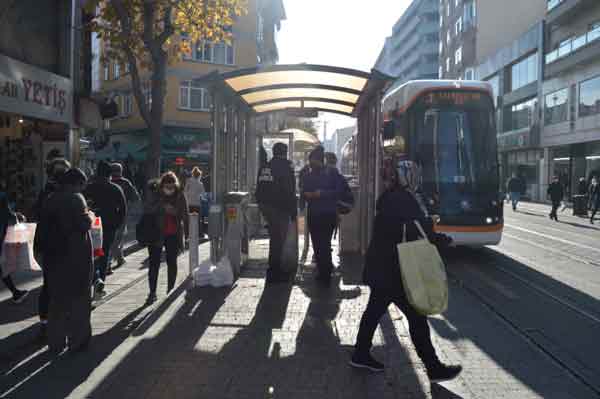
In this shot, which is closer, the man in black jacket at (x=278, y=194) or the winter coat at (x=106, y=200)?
the winter coat at (x=106, y=200)

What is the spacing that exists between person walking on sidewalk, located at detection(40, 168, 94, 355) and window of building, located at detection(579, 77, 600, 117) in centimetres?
2999

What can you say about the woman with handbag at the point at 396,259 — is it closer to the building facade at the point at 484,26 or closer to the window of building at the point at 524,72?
the window of building at the point at 524,72

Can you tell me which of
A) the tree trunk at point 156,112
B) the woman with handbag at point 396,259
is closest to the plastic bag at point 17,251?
the woman with handbag at point 396,259

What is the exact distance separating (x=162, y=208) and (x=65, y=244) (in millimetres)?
2291

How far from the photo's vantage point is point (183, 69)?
3403cm

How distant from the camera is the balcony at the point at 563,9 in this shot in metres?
31.8

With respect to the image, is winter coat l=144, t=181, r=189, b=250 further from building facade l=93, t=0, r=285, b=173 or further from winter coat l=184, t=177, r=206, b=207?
building facade l=93, t=0, r=285, b=173

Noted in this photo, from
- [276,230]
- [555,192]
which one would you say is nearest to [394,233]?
[276,230]

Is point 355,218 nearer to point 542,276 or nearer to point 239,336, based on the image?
point 542,276

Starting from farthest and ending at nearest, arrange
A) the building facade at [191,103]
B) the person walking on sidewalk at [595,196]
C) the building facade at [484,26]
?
1. the building facade at [484,26]
2. the building facade at [191,103]
3. the person walking on sidewalk at [595,196]

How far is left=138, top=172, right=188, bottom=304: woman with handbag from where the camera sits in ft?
24.4

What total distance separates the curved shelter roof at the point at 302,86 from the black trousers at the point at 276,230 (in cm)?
204

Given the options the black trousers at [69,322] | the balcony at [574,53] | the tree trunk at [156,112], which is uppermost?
the balcony at [574,53]

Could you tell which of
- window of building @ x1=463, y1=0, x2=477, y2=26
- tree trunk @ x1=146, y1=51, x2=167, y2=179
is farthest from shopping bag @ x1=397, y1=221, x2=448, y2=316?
window of building @ x1=463, y1=0, x2=477, y2=26
